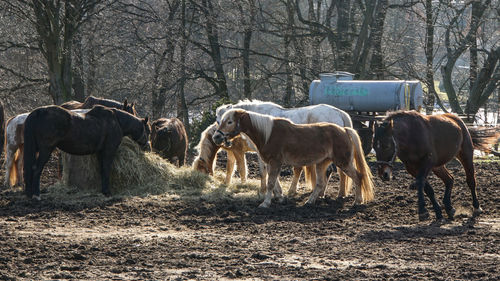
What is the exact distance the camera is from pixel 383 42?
78.7ft

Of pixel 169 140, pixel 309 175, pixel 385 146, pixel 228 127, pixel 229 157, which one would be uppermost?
pixel 228 127

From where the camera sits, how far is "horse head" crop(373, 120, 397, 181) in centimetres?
920

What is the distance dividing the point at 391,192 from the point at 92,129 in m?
5.01

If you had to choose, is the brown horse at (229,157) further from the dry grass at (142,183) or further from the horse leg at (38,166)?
the horse leg at (38,166)

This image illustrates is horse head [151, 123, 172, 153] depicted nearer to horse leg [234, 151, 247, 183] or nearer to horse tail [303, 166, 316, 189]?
horse leg [234, 151, 247, 183]

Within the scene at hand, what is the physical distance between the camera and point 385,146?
921 centimetres

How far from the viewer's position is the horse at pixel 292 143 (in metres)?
10.3

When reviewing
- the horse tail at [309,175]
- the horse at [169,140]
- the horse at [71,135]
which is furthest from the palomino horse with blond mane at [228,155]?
the horse at [71,135]

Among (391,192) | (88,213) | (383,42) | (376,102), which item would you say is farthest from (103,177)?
(383,42)

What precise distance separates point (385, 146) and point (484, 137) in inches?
96.9

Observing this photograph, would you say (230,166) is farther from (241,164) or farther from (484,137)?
(484,137)

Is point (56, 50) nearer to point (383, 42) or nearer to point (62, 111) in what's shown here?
point (62, 111)

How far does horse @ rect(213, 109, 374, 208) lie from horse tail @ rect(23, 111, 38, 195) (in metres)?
2.75

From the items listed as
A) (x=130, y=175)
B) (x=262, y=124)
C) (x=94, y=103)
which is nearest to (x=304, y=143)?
(x=262, y=124)
